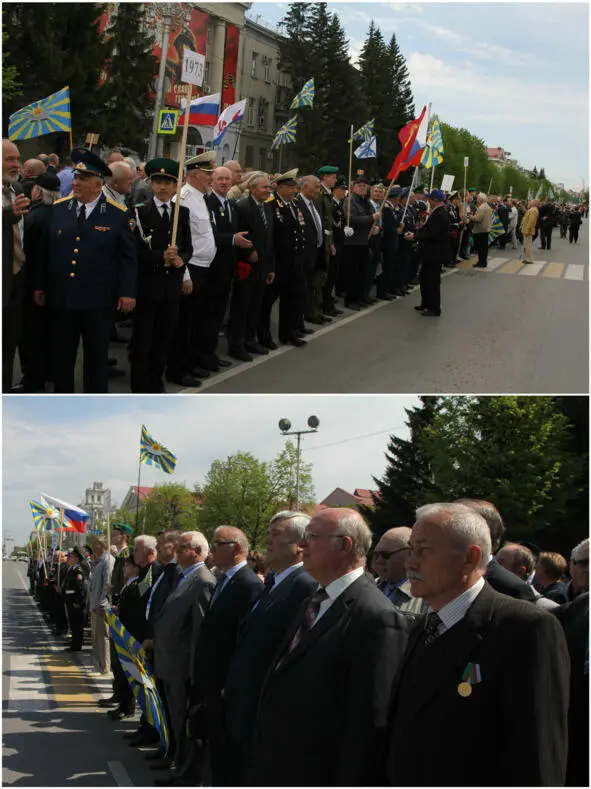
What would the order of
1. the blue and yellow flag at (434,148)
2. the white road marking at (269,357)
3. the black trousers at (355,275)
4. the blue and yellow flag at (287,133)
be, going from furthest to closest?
the blue and yellow flag at (287,133) → the blue and yellow flag at (434,148) → the black trousers at (355,275) → the white road marking at (269,357)

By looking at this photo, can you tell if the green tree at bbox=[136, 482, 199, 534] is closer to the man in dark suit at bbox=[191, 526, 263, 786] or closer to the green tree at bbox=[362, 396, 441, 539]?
the green tree at bbox=[362, 396, 441, 539]

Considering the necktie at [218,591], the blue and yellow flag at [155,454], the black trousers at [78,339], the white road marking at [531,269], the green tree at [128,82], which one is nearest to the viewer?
the necktie at [218,591]

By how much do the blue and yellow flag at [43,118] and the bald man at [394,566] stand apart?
696 cm

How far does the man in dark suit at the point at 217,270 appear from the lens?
10.1 m

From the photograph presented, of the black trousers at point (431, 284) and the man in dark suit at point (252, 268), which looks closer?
the man in dark suit at point (252, 268)

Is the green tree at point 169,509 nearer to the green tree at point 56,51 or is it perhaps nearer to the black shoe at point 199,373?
the green tree at point 56,51

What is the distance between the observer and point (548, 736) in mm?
2854

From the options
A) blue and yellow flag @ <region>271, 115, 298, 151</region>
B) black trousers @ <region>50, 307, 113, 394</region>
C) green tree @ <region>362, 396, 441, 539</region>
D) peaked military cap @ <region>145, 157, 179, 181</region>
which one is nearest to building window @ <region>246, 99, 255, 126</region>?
green tree @ <region>362, 396, 441, 539</region>

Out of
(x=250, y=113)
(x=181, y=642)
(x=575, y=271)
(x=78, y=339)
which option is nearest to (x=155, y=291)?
(x=78, y=339)

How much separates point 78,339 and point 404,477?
38193mm

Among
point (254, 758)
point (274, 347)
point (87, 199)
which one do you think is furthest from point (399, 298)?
point (254, 758)

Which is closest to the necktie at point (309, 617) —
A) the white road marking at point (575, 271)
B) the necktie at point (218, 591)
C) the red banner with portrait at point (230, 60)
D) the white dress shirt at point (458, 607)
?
the white dress shirt at point (458, 607)

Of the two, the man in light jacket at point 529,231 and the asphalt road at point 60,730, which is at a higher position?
the man in light jacket at point 529,231

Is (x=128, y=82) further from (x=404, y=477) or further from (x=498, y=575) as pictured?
(x=498, y=575)
